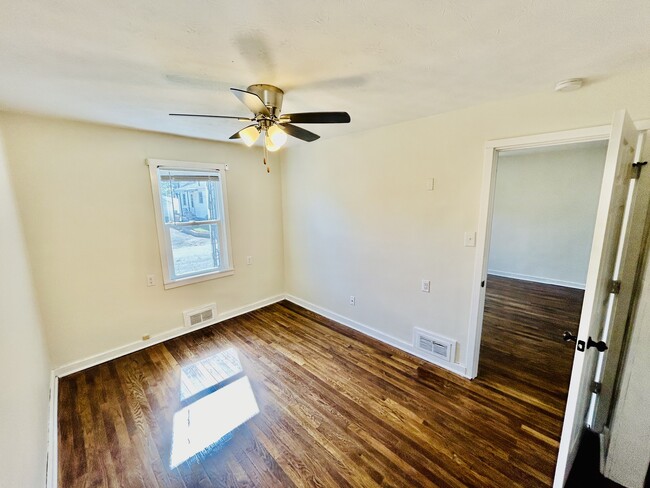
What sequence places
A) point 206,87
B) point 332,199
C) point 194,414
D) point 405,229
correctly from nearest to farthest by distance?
point 206,87
point 194,414
point 405,229
point 332,199

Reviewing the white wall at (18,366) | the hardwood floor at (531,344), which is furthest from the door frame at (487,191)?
the white wall at (18,366)

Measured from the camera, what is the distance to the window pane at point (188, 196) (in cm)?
302

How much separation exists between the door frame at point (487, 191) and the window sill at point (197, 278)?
9.55 ft

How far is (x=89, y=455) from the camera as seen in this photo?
1.75 meters

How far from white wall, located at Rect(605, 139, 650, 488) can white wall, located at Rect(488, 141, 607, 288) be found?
3204mm

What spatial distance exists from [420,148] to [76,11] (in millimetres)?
2346

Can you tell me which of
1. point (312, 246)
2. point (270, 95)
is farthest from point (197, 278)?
point (270, 95)

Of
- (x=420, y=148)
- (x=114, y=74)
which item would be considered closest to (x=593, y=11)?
(x=420, y=148)

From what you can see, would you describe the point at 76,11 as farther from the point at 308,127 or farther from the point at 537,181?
the point at 537,181

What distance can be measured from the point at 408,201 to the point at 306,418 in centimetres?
209

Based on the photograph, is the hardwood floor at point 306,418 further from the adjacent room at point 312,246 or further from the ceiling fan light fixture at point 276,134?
the ceiling fan light fixture at point 276,134

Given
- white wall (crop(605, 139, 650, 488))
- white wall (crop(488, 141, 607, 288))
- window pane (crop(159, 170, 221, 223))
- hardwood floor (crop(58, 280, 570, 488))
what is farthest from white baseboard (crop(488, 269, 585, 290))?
window pane (crop(159, 170, 221, 223))

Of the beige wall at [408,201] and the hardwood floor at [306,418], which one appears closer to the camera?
the hardwood floor at [306,418]

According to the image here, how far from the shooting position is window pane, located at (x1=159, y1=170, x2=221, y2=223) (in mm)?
3018
